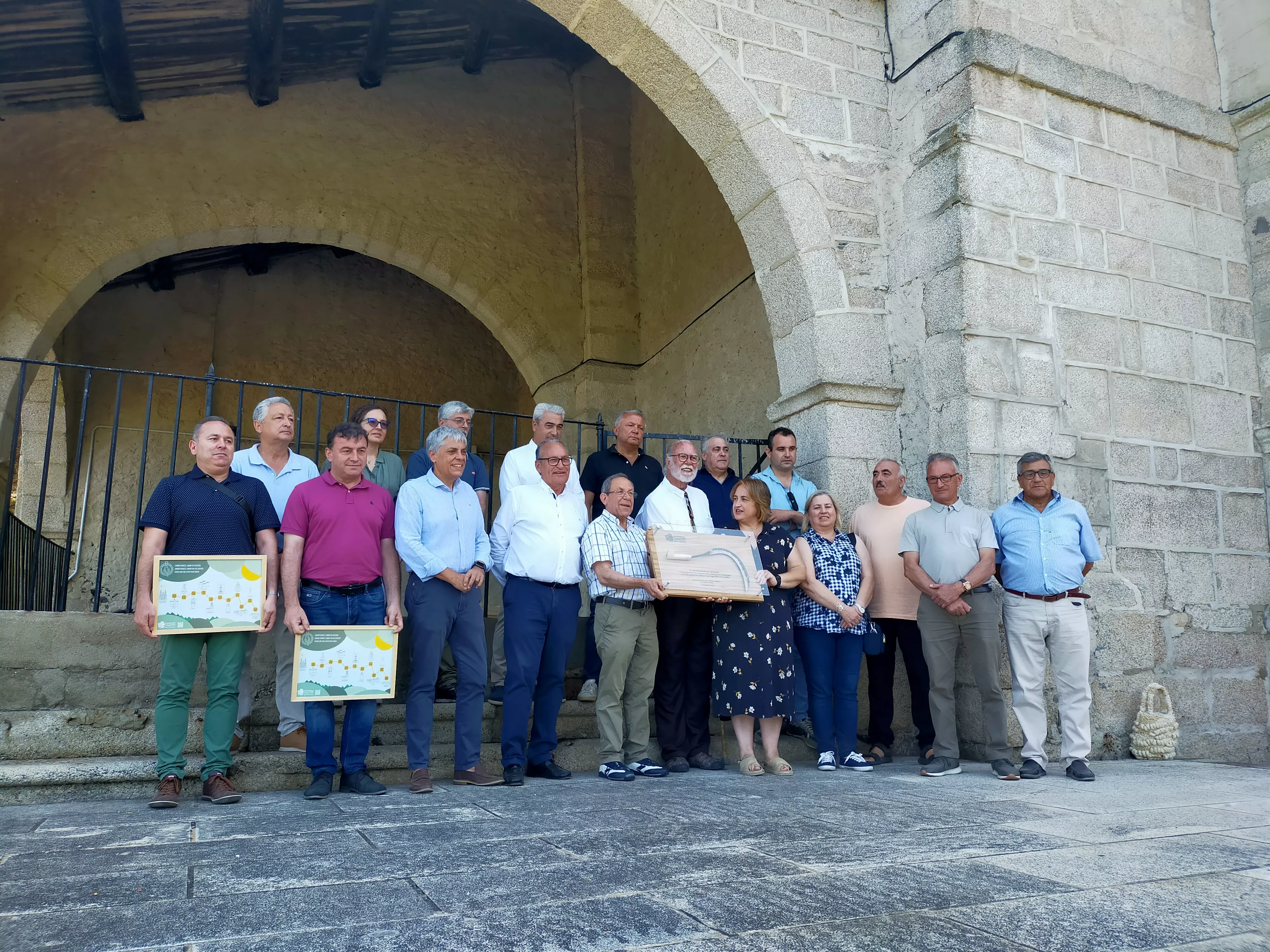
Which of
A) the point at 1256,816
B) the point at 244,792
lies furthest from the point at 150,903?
the point at 1256,816

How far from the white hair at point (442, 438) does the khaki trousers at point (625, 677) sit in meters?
0.89

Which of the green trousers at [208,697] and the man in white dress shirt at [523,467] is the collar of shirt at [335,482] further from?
the man in white dress shirt at [523,467]

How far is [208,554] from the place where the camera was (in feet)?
10.8

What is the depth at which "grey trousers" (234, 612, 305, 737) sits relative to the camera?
3.71 m

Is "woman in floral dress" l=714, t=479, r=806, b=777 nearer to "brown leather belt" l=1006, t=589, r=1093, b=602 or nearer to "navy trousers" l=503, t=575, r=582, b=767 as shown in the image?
"navy trousers" l=503, t=575, r=582, b=767

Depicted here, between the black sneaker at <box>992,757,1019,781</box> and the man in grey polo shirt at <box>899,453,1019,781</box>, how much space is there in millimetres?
125

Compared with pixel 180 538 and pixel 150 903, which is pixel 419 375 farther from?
pixel 150 903

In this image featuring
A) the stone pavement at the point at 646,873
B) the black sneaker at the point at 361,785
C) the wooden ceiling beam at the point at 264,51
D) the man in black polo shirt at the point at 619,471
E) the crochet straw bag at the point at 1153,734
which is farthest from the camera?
the wooden ceiling beam at the point at 264,51

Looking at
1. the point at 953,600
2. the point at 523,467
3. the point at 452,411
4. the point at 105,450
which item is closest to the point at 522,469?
the point at 523,467

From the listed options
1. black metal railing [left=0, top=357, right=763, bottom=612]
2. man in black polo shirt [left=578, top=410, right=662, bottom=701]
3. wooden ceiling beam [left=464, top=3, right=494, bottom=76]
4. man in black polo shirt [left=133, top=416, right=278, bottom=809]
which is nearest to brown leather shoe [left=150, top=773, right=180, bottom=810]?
man in black polo shirt [left=133, top=416, right=278, bottom=809]

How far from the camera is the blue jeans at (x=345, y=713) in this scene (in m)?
3.32

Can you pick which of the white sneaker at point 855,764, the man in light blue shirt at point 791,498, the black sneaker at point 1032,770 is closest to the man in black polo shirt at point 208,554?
the man in light blue shirt at point 791,498

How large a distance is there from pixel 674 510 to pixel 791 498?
0.70m

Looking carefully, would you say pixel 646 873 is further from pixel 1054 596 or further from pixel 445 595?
pixel 1054 596
